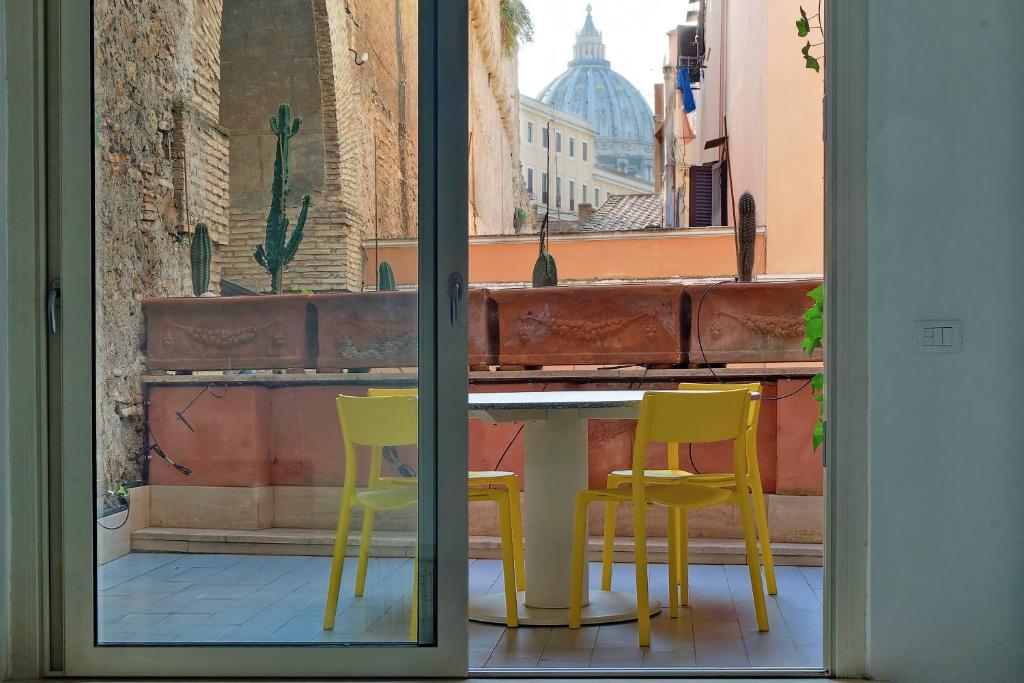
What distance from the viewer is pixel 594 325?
5273 mm

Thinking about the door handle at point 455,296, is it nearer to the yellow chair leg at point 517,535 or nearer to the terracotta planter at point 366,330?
the terracotta planter at point 366,330

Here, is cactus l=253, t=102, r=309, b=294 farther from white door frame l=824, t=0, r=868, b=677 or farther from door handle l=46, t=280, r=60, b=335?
white door frame l=824, t=0, r=868, b=677

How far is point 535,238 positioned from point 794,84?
109 inches

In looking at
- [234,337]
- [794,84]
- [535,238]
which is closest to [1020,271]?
[234,337]

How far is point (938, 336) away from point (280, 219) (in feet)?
5.96

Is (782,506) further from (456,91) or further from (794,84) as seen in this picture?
(794,84)

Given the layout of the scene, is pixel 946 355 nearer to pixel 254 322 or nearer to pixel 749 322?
pixel 254 322

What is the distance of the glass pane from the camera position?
3.09 metres

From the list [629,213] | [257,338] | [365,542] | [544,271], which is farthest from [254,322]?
[629,213]

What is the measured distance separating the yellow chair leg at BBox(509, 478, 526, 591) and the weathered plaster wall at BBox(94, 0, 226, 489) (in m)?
1.46

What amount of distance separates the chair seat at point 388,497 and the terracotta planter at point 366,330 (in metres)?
0.34

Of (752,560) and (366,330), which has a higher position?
(366,330)

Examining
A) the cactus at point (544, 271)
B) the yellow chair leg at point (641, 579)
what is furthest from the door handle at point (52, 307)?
the cactus at point (544, 271)

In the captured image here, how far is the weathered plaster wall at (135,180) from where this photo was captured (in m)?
Answer: 3.14
